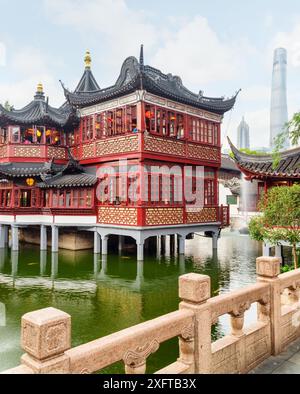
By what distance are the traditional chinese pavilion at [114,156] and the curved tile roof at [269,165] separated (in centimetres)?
298

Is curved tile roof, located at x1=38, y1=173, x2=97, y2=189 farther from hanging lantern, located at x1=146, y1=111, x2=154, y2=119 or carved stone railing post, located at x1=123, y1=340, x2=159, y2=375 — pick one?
carved stone railing post, located at x1=123, y1=340, x2=159, y2=375

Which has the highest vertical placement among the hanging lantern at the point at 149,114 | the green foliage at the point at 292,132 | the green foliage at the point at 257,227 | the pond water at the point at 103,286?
the hanging lantern at the point at 149,114

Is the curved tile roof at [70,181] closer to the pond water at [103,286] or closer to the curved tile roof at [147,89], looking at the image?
the pond water at [103,286]

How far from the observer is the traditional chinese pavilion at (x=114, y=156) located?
15.0 m

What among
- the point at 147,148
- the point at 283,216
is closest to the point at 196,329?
the point at 283,216

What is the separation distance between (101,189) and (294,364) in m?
13.3

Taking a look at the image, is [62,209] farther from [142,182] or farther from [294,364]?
[294,364]

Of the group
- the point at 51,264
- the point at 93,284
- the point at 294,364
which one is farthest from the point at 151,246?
the point at 294,364

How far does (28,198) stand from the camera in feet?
61.0

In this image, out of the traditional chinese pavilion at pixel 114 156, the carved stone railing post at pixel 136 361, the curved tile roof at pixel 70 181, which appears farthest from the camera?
the curved tile roof at pixel 70 181

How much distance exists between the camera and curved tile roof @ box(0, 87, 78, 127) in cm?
1836

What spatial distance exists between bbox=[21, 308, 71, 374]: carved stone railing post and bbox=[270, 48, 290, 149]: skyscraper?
10472 centimetres

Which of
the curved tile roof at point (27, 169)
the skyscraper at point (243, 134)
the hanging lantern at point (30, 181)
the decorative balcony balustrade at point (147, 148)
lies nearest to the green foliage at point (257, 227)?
the decorative balcony balustrade at point (147, 148)

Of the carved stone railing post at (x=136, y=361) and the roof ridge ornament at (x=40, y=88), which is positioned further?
the roof ridge ornament at (x=40, y=88)
